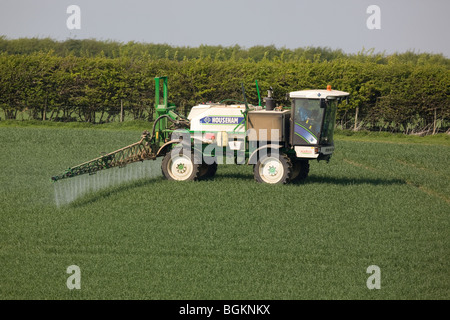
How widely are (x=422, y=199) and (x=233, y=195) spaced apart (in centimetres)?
425

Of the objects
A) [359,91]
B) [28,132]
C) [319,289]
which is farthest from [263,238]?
[359,91]

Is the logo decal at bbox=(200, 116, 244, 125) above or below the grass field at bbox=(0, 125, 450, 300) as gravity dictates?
above

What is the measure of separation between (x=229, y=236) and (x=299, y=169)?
6.08 m

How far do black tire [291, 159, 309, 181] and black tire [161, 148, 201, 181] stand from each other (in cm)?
242

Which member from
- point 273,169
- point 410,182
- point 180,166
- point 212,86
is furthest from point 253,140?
point 212,86

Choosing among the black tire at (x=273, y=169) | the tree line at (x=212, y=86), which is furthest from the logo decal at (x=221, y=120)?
the tree line at (x=212, y=86)

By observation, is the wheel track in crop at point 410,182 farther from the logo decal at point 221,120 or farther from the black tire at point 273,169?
the logo decal at point 221,120

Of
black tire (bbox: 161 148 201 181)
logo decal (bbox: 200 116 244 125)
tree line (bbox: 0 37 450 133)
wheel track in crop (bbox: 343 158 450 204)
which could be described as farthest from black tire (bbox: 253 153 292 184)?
tree line (bbox: 0 37 450 133)

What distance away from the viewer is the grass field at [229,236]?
9477mm

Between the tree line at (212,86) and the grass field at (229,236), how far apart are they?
40.8 ft

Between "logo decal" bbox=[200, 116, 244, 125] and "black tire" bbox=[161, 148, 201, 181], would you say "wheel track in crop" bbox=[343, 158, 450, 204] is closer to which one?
"logo decal" bbox=[200, 116, 244, 125]

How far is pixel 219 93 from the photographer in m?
32.8

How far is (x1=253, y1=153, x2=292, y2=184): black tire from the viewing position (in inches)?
658

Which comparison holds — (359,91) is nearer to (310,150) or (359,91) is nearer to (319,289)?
→ (310,150)
